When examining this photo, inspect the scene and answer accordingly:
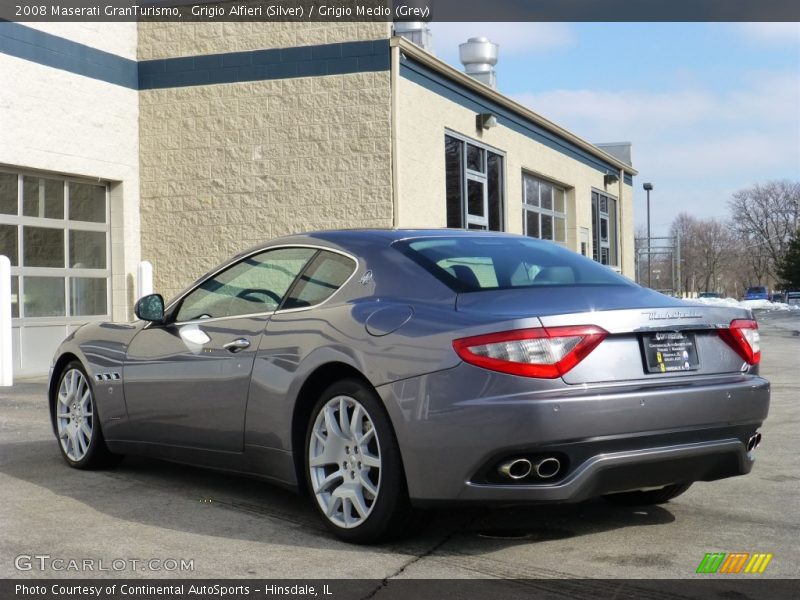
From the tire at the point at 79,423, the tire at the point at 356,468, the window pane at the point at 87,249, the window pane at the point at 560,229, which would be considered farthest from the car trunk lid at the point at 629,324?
the window pane at the point at 560,229

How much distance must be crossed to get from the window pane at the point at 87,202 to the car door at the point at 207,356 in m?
10.1

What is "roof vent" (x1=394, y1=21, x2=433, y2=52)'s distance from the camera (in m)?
19.8

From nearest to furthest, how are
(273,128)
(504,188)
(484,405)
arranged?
(484,405) → (273,128) → (504,188)

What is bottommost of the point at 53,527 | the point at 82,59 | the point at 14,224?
the point at 53,527

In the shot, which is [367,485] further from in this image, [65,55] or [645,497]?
[65,55]

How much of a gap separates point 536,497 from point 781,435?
4.24 m

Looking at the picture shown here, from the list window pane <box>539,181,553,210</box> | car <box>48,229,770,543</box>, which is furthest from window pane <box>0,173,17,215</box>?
window pane <box>539,181,553,210</box>

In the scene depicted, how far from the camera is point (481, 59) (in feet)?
80.8

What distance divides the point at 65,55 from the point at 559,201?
13.5 m

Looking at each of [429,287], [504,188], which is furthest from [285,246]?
[504,188]

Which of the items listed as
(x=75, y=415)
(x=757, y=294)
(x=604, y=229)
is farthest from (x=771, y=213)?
(x=75, y=415)

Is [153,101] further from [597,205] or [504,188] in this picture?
[597,205]

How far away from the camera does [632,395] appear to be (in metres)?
4.16

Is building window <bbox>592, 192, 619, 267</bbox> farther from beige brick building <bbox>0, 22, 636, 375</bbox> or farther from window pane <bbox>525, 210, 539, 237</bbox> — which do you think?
beige brick building <bbox>0, 22, 636, 375</bbox>
